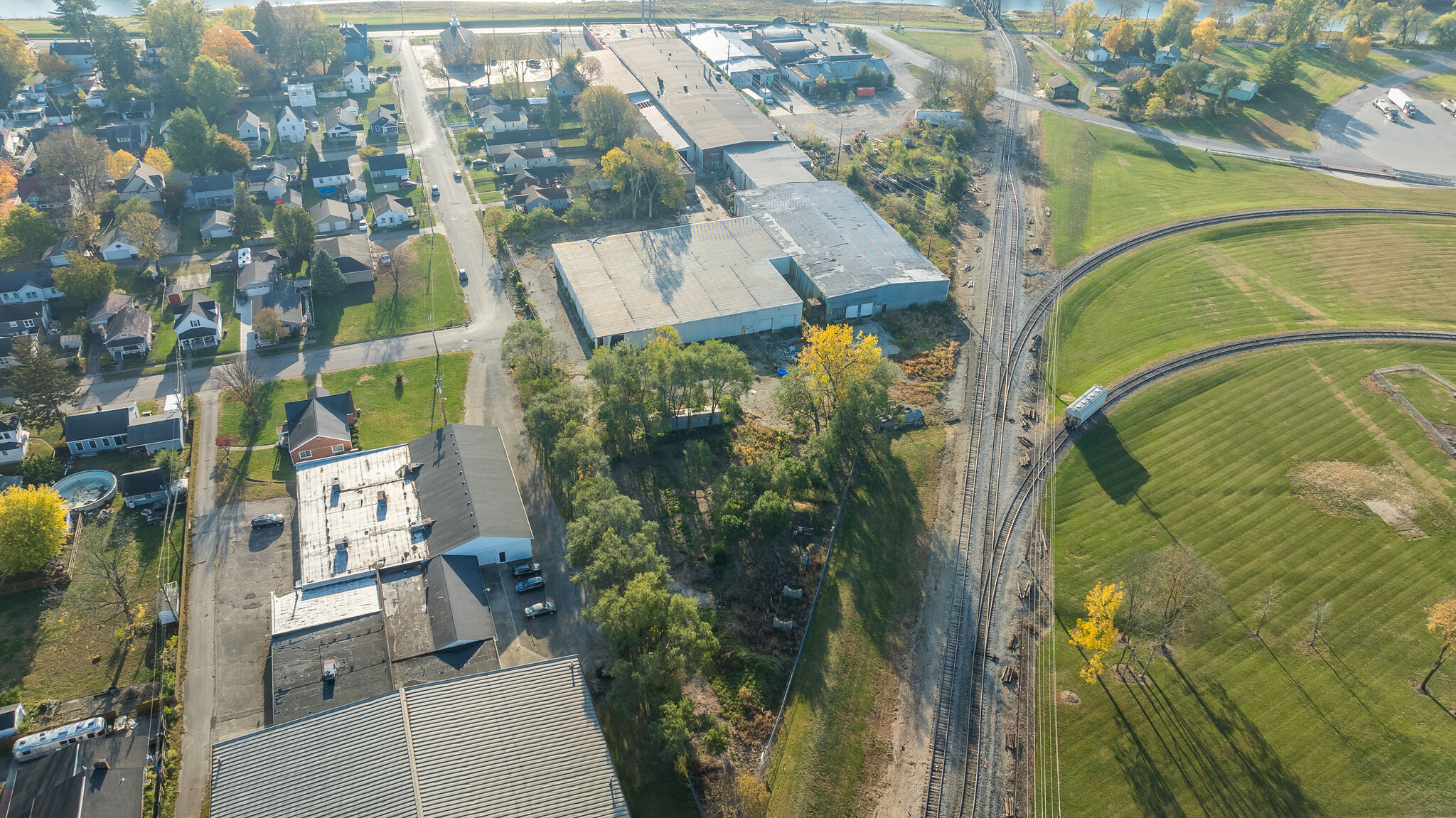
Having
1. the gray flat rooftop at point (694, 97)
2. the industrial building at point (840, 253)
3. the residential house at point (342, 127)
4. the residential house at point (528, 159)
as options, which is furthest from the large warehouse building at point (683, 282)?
the residential house at point (342, 127)

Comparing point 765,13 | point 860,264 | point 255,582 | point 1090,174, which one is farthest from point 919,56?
point 255,582

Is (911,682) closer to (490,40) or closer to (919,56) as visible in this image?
(490,40)

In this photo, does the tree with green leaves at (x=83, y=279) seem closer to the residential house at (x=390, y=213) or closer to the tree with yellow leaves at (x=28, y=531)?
the residential house at (x=390, y=213)

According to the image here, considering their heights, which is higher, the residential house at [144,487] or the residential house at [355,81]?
the residential house at [355,81]

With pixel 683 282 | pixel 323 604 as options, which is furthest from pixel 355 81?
pixel 323 604

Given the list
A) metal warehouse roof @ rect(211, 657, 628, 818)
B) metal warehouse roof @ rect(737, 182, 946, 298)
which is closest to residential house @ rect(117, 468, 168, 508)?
metal warehouse roof @ rect(211, 657, 628, 818)

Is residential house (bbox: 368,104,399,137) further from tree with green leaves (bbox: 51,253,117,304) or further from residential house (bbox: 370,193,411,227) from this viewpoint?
tree with green leaves (bbox: 51,253,117,304)

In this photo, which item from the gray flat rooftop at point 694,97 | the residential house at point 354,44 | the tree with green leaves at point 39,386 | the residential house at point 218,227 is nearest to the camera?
the tree with green leaves at point 39,386

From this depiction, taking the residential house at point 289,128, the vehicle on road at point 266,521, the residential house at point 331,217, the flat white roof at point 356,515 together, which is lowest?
the vehicle on road at point 266,521
